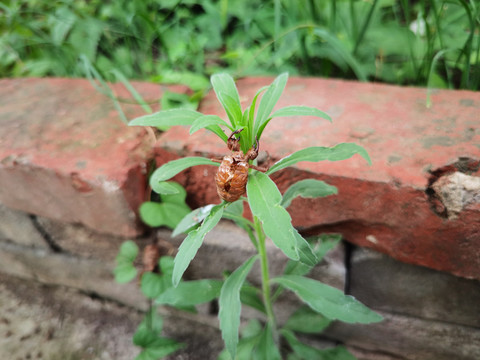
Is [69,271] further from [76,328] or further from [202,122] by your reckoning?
[202,122]

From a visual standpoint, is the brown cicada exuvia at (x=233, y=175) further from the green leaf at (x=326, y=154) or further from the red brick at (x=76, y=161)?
the red brick at (x=76, y=161)

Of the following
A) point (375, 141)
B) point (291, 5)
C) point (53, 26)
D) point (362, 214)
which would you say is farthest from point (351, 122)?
point (53, 26)

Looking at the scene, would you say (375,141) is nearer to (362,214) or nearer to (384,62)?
(362,214)

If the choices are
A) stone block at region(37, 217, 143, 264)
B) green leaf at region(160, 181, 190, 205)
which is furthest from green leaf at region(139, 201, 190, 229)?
stone block at region(37, 217, 143, 264)

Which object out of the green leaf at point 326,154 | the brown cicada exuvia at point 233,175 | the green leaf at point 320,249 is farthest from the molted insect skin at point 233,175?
the green leaf at point 320,249

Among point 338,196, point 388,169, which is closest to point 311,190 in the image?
point 338,196

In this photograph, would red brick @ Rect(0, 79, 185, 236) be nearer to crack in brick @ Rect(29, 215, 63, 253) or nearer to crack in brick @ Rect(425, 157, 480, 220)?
crack in brick @ Rect(29, 215, 63, 253)
